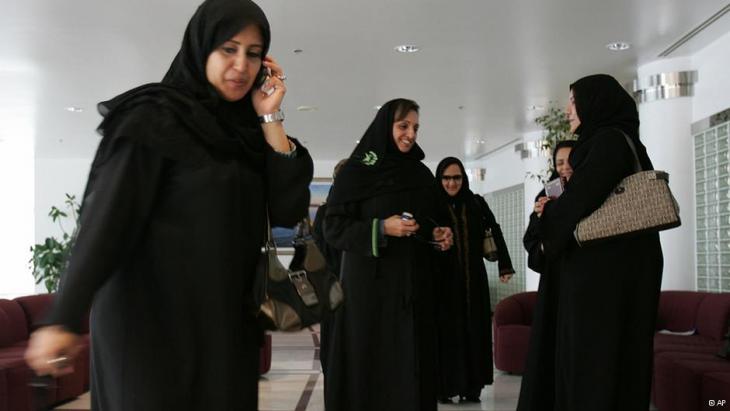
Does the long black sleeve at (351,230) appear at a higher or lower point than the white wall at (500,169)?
lower

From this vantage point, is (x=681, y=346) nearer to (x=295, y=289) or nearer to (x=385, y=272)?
(x=385, y=272)

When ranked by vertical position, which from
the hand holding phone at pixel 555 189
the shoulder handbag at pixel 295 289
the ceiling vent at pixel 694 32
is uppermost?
the ceiling vent at pixel 694 32

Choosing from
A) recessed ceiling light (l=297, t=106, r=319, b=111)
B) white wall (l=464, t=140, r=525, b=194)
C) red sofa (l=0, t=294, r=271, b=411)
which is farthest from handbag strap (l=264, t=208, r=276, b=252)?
white wall (l=464, t=140, r=525, b=194)

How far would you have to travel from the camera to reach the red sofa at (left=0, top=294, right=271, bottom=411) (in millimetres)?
4602

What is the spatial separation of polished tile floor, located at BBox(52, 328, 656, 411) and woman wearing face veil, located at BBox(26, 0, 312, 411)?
358cm

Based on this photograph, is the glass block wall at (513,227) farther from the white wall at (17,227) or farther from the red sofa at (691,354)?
the white wall at (17,227)

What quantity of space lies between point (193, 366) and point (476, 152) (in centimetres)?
1491

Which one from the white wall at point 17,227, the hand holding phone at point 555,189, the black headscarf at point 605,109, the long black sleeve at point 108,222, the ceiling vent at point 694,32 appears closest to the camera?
the long black sleeve at point 108,222

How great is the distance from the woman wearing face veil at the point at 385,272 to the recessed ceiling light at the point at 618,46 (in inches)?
180

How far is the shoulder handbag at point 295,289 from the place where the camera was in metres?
1.75

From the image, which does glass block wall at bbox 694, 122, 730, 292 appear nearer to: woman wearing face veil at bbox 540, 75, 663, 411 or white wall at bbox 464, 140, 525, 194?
woman wearing face veil at bbox 540, 75, 663, 411

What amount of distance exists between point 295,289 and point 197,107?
0.50 meters

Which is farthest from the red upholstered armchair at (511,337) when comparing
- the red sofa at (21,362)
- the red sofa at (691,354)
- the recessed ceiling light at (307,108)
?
the recessed ceiling light at (307,108)

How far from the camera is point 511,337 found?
7152 mm
